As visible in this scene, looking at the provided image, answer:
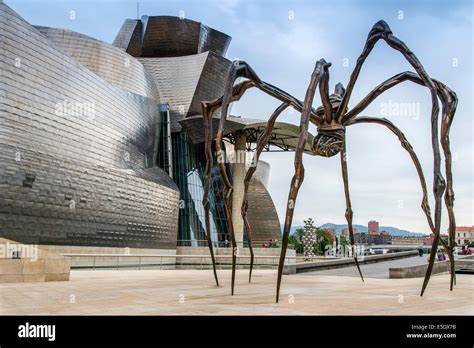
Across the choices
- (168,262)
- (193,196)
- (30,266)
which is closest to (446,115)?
(30,266)

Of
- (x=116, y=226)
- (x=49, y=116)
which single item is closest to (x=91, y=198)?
(x=116, y=226)

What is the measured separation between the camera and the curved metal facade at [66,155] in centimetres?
2175

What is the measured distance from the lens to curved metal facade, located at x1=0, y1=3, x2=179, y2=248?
856 inches

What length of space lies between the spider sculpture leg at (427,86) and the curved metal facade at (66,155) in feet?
61.7

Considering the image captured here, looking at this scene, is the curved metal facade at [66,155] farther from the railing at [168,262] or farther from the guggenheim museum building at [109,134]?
the railing at [168,262]

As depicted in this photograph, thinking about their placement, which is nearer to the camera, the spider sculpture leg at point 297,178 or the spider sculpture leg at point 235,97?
the spider sculpture leg at point 297,178

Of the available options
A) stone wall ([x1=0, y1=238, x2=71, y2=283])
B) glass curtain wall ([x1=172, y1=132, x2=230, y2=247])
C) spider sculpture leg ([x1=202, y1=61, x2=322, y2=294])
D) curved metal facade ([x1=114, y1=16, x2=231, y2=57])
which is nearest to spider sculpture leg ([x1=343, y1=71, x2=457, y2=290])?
spider sculpture leg ([x1=202, y1=61, x2=322, y2=294])

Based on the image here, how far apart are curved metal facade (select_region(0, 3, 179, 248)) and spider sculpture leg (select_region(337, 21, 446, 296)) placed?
18814 mm

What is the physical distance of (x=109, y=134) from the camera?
29.7 metres

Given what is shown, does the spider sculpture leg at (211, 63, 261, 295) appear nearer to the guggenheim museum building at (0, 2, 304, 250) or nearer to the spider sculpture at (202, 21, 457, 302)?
the spider sculpture at (202, 21, 457, 302)

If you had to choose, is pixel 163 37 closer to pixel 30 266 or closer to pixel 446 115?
pixel 30 266

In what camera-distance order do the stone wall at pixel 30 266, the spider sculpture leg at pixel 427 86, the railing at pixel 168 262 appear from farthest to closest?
the railing at pixel 168 262, the stone wall at pixel 30 266, the spider sculpture leg at pixel 427 86

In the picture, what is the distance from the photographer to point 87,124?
2733cm

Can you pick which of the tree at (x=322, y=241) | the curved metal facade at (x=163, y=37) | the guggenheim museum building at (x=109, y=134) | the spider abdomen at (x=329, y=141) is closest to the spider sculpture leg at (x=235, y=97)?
the spider abdomen at (x=329, y=141)
